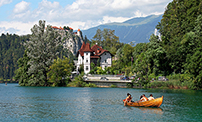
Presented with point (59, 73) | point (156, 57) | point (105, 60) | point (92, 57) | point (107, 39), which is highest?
point (107, 39)

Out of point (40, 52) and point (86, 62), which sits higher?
point (40, 52)

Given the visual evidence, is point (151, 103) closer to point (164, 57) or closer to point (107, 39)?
point (164, 57)

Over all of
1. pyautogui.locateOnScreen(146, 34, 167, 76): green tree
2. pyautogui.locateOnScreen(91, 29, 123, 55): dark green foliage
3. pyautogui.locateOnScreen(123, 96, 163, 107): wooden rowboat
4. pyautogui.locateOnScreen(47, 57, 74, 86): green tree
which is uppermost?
pyautogui.locateOnScreen(91, 29, 123, 55): dark green foliage

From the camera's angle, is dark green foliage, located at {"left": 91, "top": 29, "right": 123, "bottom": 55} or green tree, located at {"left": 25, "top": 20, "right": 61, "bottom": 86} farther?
dark green foliage, located at {"left": 91, "top": 29, "right": 123, "bottom": 55}

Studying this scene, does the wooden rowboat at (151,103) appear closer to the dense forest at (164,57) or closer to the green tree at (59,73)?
the dense forest at (164,57)

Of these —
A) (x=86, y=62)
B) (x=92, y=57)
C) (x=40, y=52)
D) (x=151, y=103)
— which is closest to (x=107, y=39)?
(x=92, y=57)

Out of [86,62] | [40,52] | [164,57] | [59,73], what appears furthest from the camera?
[86,62]

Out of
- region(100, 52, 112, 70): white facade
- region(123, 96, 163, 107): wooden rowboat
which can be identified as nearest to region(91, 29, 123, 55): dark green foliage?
region(100, 52, 112, 70): white facade

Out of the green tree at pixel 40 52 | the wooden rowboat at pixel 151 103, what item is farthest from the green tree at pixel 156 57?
the wooden rowboat at pixel 151 103

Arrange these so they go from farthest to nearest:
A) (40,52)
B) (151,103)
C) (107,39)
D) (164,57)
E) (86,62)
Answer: (107,39), (86,62), (40,52), (164,57), (151,103)

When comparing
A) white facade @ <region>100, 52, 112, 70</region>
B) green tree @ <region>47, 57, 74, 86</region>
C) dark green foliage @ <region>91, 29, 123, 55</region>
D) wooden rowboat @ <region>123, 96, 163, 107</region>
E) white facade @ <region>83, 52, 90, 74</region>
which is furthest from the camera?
dark green foliage @ <region>91, 29, 123, 55</region>

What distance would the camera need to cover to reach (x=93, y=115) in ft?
104

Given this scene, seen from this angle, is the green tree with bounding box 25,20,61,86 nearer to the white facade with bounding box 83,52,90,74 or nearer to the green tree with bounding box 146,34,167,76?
the white facade with bounding box 83,52,90,74

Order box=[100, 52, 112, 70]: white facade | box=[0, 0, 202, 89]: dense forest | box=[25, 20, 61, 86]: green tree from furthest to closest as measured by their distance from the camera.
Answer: box=[100, 52, 112, 70]: white facade → box=[25, 20, 61, 86]: green tree → box=[0, 0, 202, 89]: dense forest
